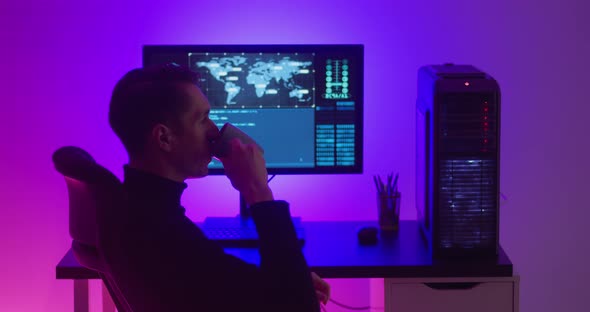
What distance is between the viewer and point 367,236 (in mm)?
2338

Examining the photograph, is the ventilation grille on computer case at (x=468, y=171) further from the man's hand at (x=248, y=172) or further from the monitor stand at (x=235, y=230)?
the man's hand at (x=248, y=172)

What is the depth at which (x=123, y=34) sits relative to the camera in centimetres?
278

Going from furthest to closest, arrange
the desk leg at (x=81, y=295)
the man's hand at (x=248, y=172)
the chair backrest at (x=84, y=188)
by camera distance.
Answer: the desk leg at (x=81, y=295) → the man's hand at (x=248, y=172) → the chair backrest at (x=84, y=188)

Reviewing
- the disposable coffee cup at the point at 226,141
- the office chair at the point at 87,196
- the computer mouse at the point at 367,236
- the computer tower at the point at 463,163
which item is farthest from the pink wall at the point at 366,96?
the office chair at the point at 87,196

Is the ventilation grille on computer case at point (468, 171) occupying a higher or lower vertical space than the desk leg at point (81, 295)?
higher

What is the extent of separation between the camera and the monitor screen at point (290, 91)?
2479 millimetres

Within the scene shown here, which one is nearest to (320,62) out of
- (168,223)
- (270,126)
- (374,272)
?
(270,126)

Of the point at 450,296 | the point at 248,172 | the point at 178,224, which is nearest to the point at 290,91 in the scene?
the point at 450,296

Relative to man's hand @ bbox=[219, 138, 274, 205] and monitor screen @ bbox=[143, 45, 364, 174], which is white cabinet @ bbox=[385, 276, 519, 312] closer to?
monitor screen @ bbox=[143, 45, 364, 174]

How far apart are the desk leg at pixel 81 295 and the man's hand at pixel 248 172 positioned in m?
0.78

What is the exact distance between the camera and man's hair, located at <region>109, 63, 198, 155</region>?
1562 mm

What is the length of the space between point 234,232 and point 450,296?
25.1 inches

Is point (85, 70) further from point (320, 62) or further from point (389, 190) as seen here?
point (389, 190)

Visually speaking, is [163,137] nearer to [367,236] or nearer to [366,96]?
[367,236]
